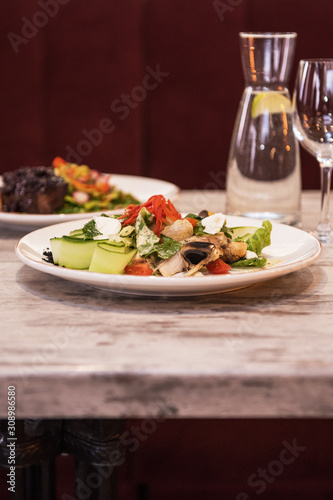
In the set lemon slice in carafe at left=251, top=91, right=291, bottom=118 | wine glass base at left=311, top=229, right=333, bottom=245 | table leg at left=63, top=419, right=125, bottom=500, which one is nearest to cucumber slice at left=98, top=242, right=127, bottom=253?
table leg at left=63, top=419, right=125, bottom=500

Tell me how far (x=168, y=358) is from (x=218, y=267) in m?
0.23

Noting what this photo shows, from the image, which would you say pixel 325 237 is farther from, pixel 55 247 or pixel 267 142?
pixel 55 247

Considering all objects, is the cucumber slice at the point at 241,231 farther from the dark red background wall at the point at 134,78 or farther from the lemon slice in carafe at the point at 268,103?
the dark red background wall at the point at 134,78

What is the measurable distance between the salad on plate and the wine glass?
0.23m

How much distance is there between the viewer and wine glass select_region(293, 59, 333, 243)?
1.03 m

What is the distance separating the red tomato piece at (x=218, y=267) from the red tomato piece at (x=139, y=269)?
74 mm

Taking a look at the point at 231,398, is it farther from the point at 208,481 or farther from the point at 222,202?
the point at 208,481

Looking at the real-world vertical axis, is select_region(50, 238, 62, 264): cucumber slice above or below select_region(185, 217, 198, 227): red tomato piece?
below

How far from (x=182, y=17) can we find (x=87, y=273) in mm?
1629

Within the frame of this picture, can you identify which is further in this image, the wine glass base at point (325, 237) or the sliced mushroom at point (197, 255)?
the wine glass base at point (325, 237)

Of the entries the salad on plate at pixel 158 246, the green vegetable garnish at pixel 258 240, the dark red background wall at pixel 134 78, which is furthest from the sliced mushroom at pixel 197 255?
the dark red background wall at pixel 134 78

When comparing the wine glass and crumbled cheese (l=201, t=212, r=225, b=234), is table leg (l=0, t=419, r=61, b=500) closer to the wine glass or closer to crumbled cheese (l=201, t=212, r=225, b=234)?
crumbled cheese (l=201, t=212, r=225, b=234)

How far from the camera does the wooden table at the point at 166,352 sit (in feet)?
1.97

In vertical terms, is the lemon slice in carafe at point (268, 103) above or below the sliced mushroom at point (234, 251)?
above
